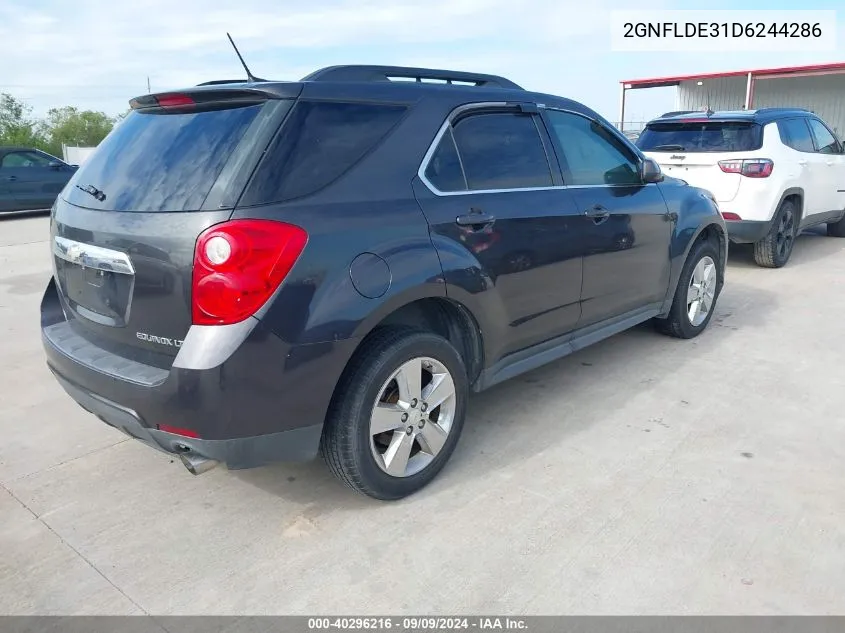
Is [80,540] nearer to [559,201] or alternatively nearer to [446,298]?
[446,298]

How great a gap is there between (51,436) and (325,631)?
7.13 feet

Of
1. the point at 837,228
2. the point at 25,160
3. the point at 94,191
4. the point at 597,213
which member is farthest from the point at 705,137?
the point at 25,160

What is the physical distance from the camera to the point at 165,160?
8.67 ft

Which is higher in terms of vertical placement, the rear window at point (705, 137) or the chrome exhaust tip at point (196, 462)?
the rear window at point (705, 137)

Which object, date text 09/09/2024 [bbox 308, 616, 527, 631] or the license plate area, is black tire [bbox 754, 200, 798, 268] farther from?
the license plate area

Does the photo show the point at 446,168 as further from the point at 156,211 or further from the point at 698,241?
the point at 698,241

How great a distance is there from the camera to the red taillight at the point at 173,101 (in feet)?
8.98

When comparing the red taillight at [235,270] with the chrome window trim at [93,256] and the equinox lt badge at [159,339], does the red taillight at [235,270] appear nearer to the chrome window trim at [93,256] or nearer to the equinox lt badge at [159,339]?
the equinox lt badge at [159,339]

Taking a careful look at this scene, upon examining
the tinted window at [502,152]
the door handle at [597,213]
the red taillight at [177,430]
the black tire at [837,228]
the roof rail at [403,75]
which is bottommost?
the black tire at [837,228]

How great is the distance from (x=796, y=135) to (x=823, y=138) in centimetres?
102

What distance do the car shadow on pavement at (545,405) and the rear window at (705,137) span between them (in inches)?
84.3

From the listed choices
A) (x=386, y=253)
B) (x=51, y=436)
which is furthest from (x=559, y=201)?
(x=51, y=436)

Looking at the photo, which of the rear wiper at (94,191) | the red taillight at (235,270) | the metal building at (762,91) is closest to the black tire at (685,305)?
the red taillight at (235,270)

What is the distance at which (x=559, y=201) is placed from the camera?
357cm
